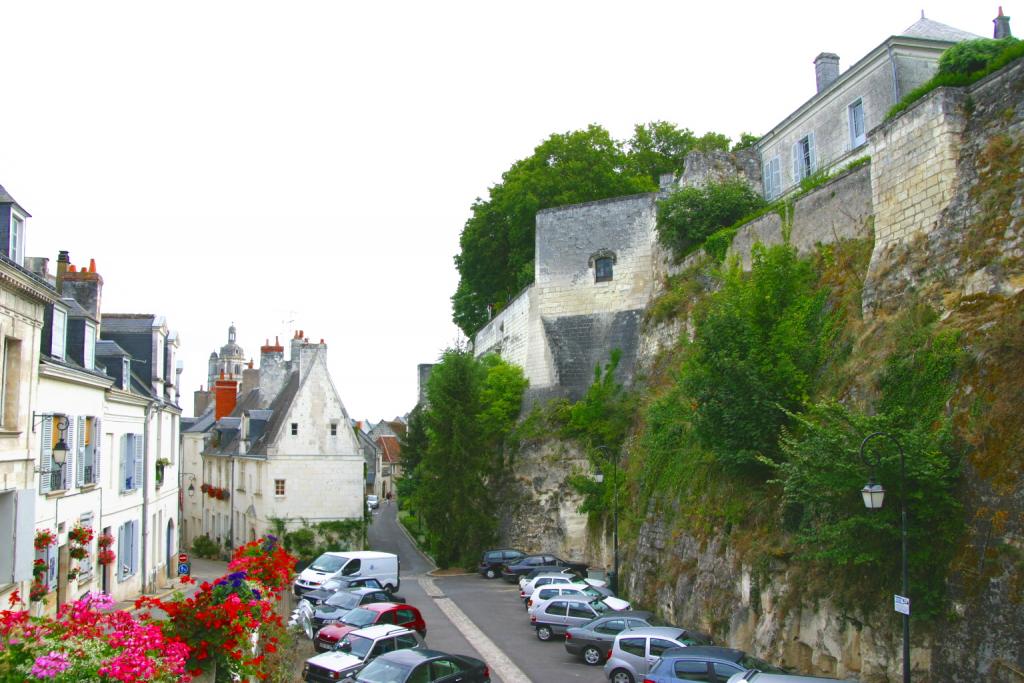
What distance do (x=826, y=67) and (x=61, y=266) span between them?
77.4ft

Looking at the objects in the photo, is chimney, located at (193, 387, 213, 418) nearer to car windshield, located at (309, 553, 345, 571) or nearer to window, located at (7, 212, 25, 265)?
car windshield, located at (309, 553, 345, 571)

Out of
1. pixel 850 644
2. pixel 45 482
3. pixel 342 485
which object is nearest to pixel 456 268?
pixel 342 485

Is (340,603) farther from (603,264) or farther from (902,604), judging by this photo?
(603,264)

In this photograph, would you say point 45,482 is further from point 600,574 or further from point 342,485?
point 342,485

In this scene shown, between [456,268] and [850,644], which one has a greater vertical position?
[456,268]

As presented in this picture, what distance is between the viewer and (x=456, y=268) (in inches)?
1855

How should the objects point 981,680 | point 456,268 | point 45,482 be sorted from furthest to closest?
1. point 456,268
2. point 45,482
3. point 981,680

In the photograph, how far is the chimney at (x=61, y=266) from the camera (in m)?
21.3

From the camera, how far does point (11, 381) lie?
12953 mm

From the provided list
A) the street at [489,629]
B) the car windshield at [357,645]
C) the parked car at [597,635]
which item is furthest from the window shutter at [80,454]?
the parked car at [597,635]

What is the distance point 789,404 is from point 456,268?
110 feet

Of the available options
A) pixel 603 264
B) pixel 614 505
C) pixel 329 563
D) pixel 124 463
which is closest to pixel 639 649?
pixel 614 505

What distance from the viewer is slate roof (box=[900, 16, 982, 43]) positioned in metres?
22.4

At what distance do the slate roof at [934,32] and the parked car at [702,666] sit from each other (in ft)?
58.8
